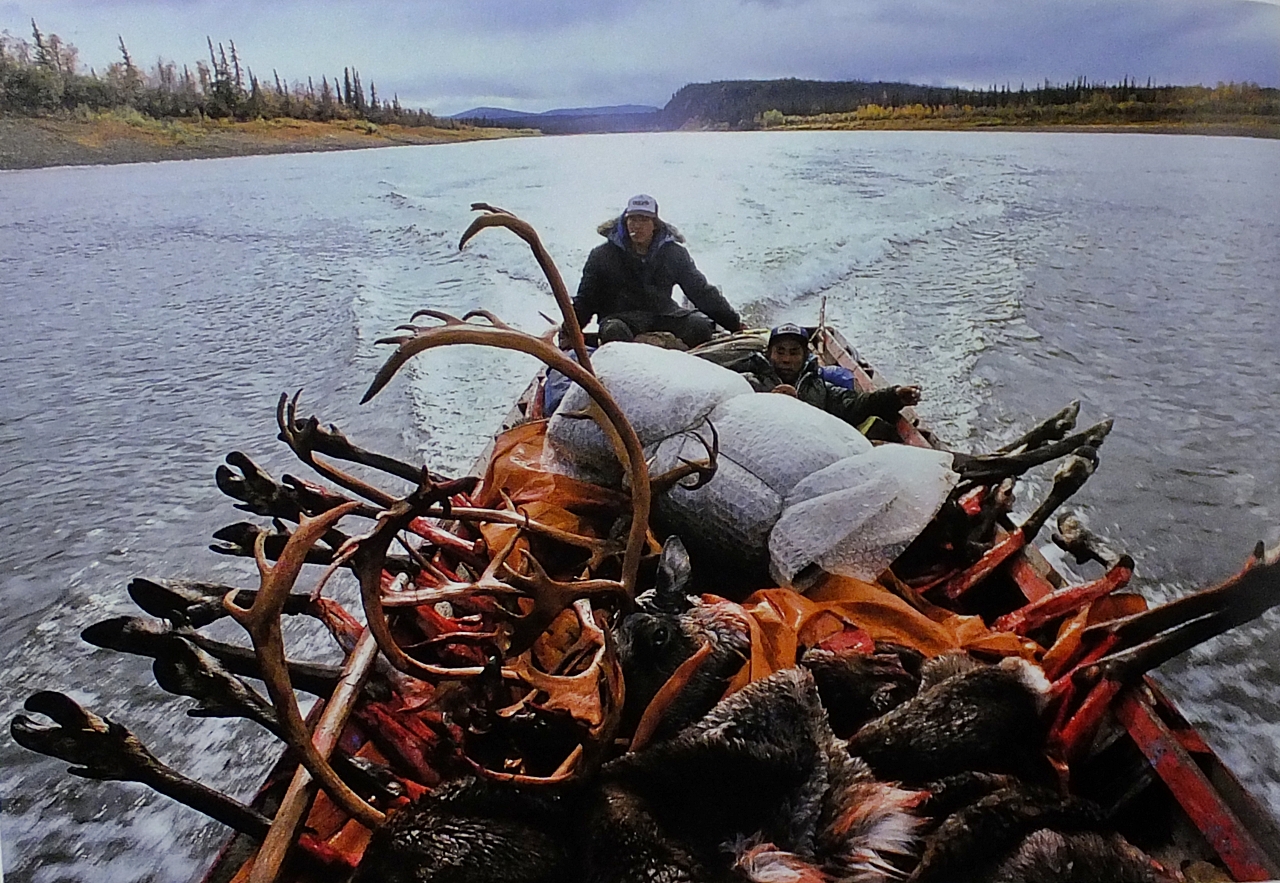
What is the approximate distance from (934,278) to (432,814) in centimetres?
414

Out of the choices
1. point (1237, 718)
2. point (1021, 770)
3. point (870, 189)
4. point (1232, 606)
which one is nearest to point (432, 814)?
point (1021, 770)

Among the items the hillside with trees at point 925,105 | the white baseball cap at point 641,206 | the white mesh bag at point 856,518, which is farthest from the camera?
the white baseball cap at point 641,206

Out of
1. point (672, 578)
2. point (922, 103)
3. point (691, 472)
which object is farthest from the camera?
point (922, 103)

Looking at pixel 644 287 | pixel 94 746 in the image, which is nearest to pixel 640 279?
pixel 644 287

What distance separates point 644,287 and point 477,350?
1.50 m

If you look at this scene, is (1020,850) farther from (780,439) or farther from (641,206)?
(641,206)

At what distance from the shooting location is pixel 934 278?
4.30m

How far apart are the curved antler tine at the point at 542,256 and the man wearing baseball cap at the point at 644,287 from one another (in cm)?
111

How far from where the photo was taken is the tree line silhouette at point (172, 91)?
1.44 metres

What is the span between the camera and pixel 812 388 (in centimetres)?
177

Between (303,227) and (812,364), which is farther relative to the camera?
(303,227)

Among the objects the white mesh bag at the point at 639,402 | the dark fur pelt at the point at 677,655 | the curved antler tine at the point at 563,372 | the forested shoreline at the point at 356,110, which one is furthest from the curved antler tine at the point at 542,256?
the forested shoreline at the point at 356,110

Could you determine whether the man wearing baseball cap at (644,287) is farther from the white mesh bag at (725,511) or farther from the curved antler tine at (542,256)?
the curved antler tine at (542,256)

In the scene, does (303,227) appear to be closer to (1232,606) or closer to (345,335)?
(345,335)
